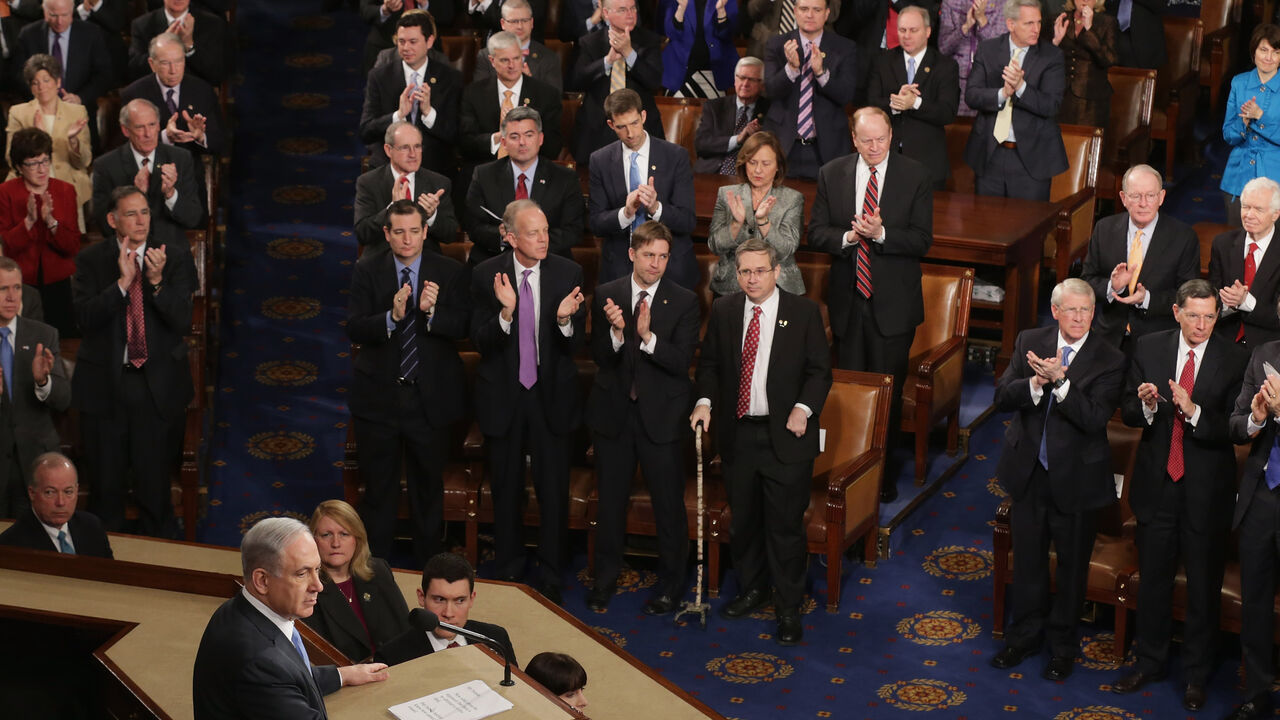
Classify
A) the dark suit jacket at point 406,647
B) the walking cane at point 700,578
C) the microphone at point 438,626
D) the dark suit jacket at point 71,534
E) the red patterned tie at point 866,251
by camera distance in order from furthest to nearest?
the red patterned tie at point 866,251, the walking cane at point 700,578, the dark suit jacket at point 71,534, the dark suit jacket at point 406,647, the microphone at point 438,626

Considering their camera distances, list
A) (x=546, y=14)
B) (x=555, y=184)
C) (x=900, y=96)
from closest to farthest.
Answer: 1. (x=555, y=184)
2. (x=900, y=96)
3. (x=546, y=14)

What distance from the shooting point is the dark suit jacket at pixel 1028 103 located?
25.8ft

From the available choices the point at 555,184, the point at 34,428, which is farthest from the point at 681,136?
the point at 34,428

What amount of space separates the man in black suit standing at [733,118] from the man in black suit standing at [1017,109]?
39.0 inches

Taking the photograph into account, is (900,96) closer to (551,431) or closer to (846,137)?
(846,137)

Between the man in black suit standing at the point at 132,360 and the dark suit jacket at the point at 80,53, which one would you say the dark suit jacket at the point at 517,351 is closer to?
the man in black suit standing at the point at 132,360

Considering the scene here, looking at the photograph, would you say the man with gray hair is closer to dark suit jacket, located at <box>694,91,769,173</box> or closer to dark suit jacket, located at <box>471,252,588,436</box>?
dark suit jacket, located at <box>471,252,588,436</box>

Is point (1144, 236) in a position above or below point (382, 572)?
above

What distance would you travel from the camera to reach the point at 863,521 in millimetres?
6613

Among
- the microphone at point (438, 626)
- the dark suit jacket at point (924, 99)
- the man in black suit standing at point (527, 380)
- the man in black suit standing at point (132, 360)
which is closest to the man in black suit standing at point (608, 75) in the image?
the dark suit jacket at point (924, 99)

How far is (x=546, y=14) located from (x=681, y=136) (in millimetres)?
1389

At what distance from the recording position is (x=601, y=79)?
8070 millimetres

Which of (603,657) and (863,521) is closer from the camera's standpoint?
(603,657)

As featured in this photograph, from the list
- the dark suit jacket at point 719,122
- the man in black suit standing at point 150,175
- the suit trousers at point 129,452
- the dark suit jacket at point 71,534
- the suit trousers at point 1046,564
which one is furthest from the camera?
the dark suit jacket at point 719,122
